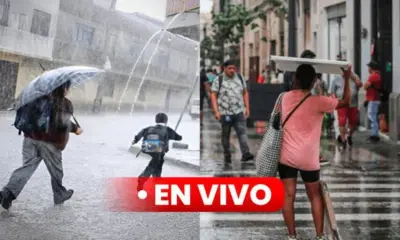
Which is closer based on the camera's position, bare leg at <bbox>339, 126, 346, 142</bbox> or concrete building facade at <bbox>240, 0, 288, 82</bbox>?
bare leg at <bbox>339, 126, 346, 142</bbox>

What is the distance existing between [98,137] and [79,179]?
253 mm

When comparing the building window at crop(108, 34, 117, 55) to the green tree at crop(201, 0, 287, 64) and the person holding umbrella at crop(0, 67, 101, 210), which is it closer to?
the person holding umbrella at crop(0, 67, 101, 210)

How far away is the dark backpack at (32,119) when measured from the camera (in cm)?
429

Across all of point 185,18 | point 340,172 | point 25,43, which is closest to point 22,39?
point 25,43

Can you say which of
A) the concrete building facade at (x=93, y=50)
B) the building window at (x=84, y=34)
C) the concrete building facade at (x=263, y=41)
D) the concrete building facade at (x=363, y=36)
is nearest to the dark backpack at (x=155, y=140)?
the concrete building facade at (x=93, y=50)

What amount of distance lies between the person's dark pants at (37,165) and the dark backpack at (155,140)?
0.48 metres

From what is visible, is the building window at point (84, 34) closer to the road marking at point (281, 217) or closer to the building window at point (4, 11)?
the building window at point (4, 11)

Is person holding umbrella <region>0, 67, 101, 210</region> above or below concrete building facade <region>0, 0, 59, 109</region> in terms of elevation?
below

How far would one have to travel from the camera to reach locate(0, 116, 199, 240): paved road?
4.26 metres

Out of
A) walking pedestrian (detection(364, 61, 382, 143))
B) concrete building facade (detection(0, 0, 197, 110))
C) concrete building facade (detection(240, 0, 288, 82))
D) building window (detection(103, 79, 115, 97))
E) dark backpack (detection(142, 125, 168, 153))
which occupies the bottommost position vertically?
dark backpack (detection(142, 125, 168, 153))

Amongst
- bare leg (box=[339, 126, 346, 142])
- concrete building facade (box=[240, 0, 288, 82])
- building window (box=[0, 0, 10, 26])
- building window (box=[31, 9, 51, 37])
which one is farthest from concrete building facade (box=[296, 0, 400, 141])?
building window (box=[0, 0, 10, 26])

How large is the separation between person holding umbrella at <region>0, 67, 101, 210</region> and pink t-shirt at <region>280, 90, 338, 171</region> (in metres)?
2.22

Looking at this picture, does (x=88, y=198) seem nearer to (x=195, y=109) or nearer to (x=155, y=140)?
(x=155, y=140)

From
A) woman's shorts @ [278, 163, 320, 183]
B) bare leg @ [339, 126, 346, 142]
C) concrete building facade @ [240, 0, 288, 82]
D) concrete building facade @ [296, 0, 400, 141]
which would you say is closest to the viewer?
woman's shorts @ [278, 163, 320, 183]
